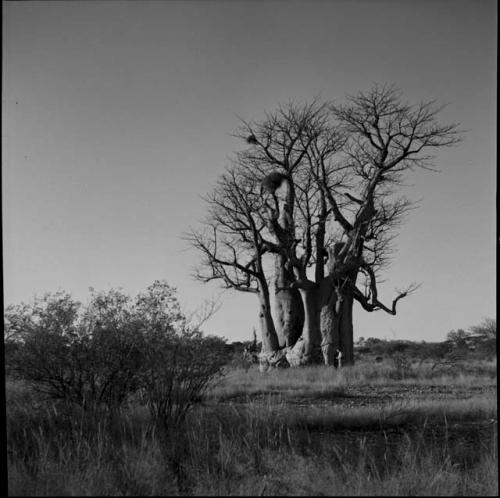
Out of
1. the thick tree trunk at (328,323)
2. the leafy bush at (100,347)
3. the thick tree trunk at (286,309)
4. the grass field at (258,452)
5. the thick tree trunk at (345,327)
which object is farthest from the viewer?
the thick tree trunk at (286,309)

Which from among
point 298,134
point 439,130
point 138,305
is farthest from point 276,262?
point 138,305

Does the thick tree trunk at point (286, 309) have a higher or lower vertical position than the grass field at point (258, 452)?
higher

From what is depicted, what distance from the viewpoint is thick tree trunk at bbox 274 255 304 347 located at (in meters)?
15.0

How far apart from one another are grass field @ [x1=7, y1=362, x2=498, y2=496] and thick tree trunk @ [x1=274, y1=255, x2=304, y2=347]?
8406 millimetres

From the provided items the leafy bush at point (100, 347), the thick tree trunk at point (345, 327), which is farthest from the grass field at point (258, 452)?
the thick tree trunk at point (345, 327)

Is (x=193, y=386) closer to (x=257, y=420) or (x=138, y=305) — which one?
(x=257, y=420)

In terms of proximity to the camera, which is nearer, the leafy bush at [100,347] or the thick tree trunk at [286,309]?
the leafy bush at [100,347]

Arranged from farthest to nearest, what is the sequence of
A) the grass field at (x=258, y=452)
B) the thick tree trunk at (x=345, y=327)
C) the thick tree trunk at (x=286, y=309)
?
the thick tree trunk at (x=286, y=309) < the thick tree trunk at (x=345, y=327) < the grass field at (x=258, y=452)

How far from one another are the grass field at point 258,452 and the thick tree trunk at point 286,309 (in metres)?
8.41

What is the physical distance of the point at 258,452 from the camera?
4230 mm

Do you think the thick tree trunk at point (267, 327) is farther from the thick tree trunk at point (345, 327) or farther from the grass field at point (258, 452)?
the grass field at point (258, 452)

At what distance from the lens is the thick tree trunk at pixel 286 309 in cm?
1498

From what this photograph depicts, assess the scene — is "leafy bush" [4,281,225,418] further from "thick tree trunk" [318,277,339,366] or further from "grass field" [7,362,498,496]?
"thick tree trunk" [318,277,339,366]

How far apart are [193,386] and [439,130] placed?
881 cm
